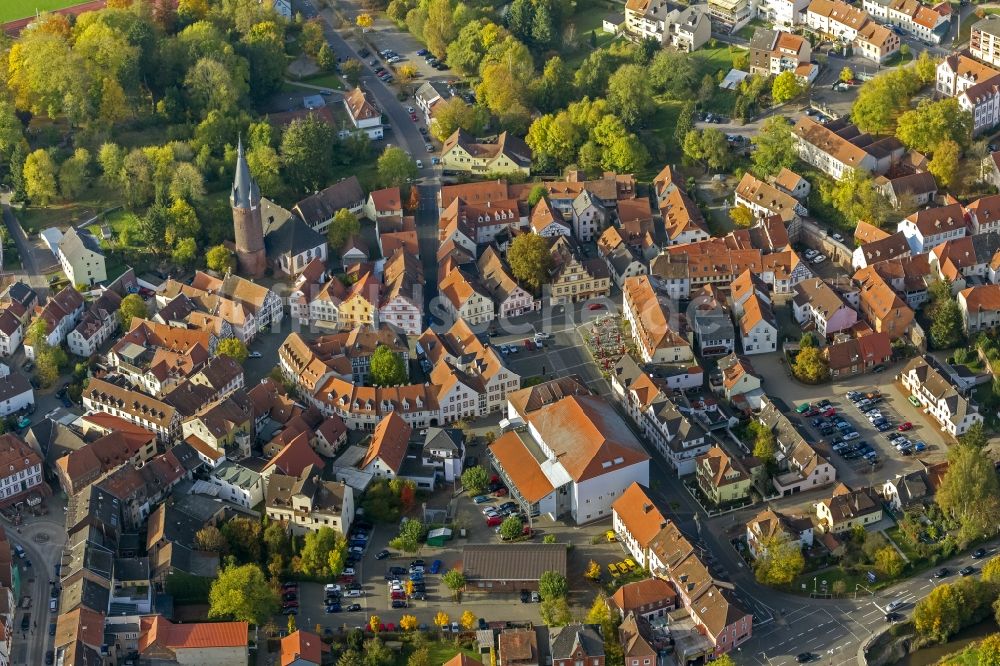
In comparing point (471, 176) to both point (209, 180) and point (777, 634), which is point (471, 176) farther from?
point (777, 634)

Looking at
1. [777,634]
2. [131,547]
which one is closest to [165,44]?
[131,547]

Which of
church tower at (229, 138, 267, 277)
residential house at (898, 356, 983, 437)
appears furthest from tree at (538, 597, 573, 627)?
church tower at (229, 138, 267, 277)

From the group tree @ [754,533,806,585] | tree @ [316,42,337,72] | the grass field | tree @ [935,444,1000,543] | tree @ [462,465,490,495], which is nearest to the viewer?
tree @ [754,533,806,585]

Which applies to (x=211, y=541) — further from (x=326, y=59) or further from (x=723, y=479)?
(x=326, y=59)

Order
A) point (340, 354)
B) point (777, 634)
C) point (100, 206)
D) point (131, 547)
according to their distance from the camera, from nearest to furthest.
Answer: point (777, 634) < point (131, 547) < point (340, 354) < point (100, 206)

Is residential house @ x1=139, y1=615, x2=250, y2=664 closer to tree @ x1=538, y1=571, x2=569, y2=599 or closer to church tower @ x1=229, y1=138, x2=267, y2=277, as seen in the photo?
tree @ x1=538, y1=571, x2=569, y2=599

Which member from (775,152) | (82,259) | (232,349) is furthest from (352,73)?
(232,349)
